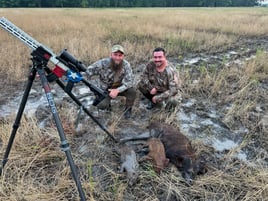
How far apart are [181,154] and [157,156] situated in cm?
29

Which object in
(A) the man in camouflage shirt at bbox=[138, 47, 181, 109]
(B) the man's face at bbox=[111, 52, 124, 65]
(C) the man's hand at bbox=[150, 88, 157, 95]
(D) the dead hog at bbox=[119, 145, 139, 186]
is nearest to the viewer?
(D) the dead hog at bbox=[119, 145, 139, 186]

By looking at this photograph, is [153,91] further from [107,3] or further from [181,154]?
[107,3]

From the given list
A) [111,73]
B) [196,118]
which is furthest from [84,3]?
[196,118]

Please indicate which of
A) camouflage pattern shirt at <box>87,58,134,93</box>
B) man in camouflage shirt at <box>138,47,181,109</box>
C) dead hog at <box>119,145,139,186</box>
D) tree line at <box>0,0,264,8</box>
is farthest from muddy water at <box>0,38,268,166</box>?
tree line at <box>0,0,264,8</box>

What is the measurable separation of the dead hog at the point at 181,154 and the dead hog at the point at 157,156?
4.7 inches

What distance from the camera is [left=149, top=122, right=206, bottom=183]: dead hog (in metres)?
2.97

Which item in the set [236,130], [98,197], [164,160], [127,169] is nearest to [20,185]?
[98,197]

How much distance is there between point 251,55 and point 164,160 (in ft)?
25.4

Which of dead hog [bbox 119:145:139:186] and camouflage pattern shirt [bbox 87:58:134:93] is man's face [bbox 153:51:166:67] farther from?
dead hog [bbox 119:145:139:186]

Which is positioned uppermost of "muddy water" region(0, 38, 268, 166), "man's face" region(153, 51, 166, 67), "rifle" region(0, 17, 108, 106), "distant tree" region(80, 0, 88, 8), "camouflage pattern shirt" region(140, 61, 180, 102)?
"distant tree" region(80, 0, 88, 8)

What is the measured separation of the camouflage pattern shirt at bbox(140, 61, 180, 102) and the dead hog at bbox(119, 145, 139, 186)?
5.47ft

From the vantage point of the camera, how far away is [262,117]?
15.2 ft

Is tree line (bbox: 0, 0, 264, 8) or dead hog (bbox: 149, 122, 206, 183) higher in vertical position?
tree line (bbox: 0, 0, 264, 8)

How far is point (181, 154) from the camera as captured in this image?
10.1 ft
